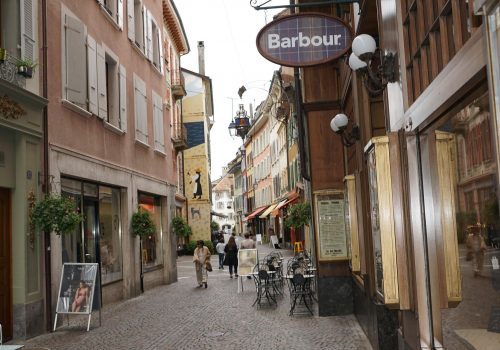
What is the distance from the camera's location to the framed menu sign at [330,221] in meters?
11.8

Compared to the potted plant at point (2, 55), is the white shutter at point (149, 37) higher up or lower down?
higher up

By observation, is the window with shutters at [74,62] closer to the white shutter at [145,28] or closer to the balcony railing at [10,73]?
the balcony railing at [10,73]

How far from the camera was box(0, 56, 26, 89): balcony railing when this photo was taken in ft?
31.7

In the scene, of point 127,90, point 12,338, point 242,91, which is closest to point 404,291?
point 12,338

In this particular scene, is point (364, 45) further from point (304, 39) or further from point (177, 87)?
point (177, 87)

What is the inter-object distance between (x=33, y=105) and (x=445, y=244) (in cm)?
820

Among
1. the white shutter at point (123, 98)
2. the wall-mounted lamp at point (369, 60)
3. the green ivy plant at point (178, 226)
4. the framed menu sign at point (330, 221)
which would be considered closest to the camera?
the wall-mounted lamp at point (369, 60)

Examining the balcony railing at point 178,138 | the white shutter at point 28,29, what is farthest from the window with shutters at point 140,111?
the balcony railing at point 178,138

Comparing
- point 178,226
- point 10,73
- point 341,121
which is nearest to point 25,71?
point 10,73

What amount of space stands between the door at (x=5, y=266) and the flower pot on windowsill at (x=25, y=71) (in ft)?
6.49

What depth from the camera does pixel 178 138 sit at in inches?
1273

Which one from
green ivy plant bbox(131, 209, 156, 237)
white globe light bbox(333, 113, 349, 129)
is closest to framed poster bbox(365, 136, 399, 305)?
white globe light bbox(333, 113, 349, 129)

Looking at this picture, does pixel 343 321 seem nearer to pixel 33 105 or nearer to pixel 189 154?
pixel 33 105

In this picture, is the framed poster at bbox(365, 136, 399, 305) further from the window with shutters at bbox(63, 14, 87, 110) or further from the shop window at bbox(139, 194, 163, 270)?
the shop window at bbox(139, 194, 163, 270)
